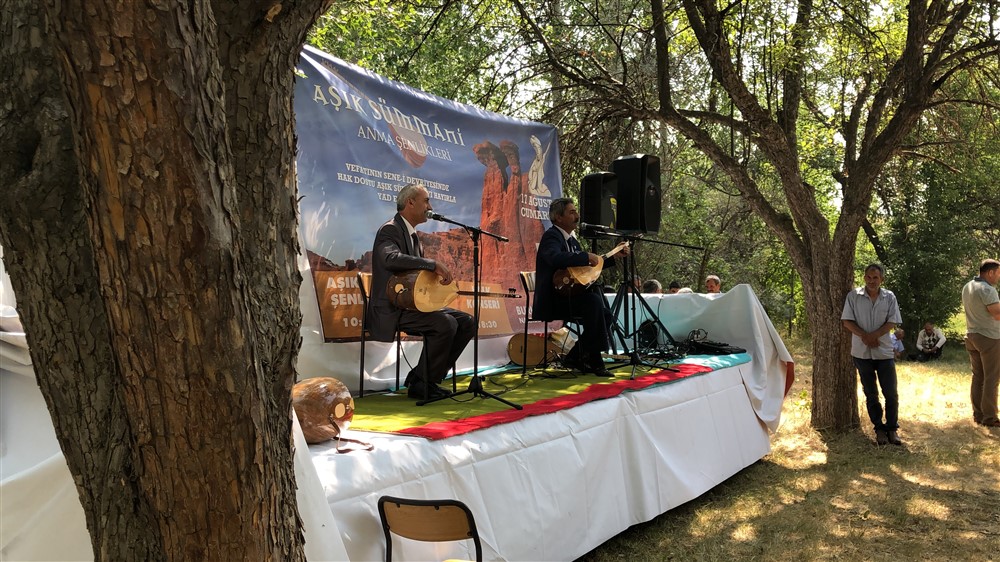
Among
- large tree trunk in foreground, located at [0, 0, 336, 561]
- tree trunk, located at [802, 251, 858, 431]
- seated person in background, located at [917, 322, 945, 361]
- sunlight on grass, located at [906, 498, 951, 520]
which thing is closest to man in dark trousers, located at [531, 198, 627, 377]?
sunlight on grass, located at [906, 498, 951, 520]

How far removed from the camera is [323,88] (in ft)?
16.5

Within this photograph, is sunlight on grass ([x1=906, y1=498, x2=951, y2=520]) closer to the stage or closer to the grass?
the grass

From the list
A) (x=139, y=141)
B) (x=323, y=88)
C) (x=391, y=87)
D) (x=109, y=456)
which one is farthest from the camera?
(x=391, y=87)

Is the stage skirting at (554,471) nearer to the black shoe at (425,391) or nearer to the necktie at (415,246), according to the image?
the black shoe at (425,391)

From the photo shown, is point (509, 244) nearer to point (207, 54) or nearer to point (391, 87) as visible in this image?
point (391, 87)

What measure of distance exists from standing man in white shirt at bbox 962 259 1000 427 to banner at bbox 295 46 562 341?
4.16 metres

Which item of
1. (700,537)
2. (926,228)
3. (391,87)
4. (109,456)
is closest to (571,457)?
(700,537)

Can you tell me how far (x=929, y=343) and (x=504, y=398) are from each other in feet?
37.4

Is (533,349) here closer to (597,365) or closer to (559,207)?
(597,365)

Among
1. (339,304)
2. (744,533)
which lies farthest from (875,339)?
(339,304)

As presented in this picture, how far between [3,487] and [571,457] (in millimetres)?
2498

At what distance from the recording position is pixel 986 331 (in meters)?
6.85

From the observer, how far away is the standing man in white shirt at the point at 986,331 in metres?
Answer: 6.75

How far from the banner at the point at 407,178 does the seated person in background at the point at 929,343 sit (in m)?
8.87
